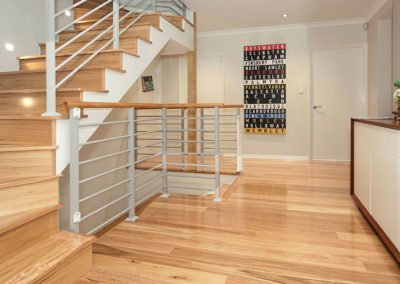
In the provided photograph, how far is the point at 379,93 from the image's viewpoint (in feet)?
14.4

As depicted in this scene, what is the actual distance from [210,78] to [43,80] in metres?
3.62

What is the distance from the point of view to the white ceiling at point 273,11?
4.18m

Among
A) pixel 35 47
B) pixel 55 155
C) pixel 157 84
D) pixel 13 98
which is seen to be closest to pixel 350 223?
pixel 55 155

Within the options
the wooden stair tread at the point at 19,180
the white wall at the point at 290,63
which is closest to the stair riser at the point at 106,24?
the wooden stair tread at the point at 19,180

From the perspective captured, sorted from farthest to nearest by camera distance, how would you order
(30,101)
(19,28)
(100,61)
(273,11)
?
(273,11) → (19,28) → (100,61) → (30,101)

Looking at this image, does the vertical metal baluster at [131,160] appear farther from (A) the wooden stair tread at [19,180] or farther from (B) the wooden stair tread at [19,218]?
(B) the wooden stair tread at [19,218]

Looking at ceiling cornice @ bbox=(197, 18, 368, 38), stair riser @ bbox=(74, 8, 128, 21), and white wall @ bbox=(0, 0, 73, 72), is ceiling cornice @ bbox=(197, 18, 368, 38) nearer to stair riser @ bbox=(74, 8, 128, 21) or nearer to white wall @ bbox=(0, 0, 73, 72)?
stair riser @ bbox=(74, 8, 128, 21)

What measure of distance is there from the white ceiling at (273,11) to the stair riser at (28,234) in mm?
3421

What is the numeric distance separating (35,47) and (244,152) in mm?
3565

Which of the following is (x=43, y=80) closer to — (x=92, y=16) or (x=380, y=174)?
(x=92, y=16)

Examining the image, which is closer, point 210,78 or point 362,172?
point 362,172

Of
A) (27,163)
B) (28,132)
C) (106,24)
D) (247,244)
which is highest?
(106,24)

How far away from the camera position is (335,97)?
514 centimetres

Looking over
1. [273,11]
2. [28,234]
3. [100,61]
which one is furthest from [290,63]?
[28,234]
